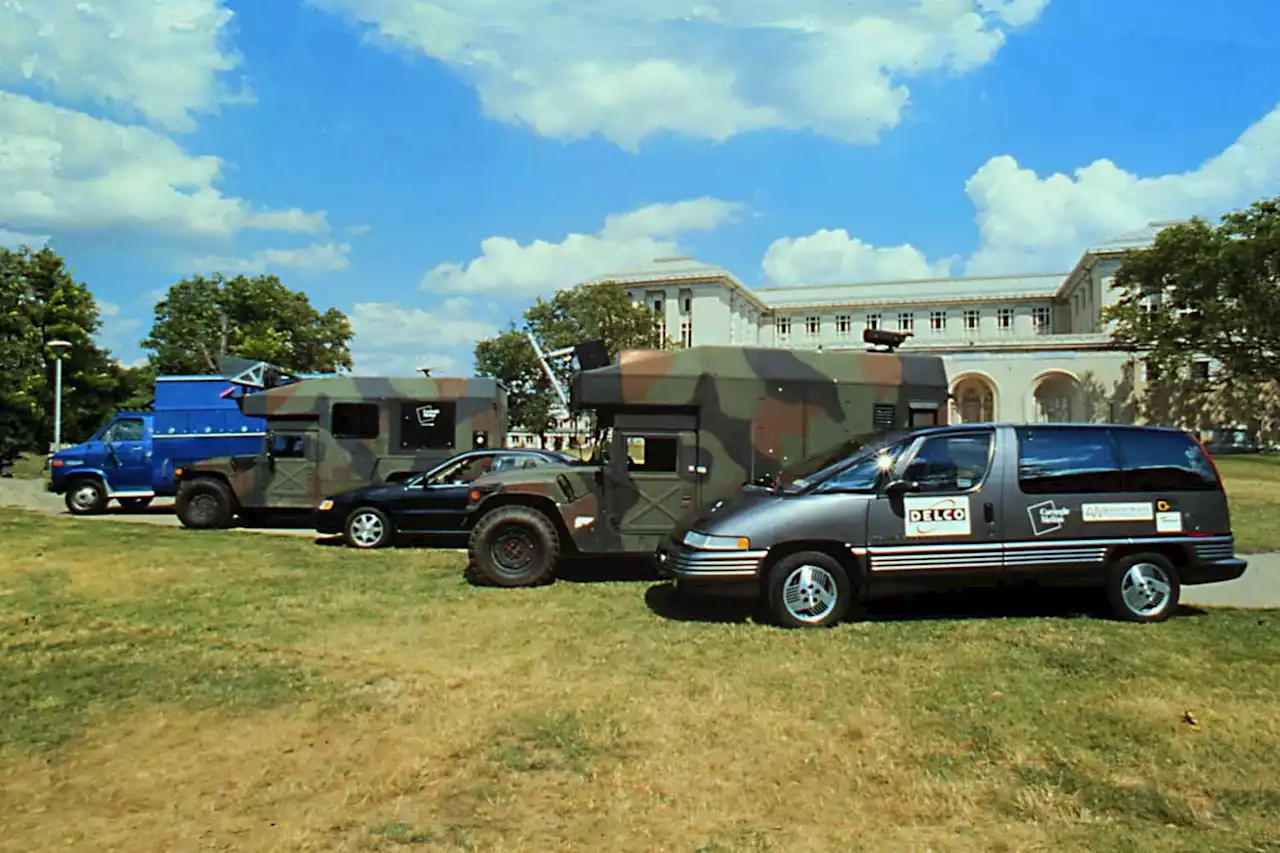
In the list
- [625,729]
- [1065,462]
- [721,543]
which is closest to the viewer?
[625,729]

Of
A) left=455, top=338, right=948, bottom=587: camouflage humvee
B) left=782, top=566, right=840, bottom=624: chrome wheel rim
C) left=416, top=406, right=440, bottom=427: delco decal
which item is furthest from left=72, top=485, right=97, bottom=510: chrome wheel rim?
left=782, top=566, right=840, bottom=624: chrome wheel rim

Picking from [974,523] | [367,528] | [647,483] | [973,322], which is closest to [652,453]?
[647,483]

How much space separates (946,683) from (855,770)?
163 centimetres

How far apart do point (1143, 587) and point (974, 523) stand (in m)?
1.60

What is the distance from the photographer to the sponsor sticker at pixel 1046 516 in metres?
7.10

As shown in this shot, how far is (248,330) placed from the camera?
5072 cm

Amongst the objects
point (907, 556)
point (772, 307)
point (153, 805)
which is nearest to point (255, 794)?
point (153, 805)

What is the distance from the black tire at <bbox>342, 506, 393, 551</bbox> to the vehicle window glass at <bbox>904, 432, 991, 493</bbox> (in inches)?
298

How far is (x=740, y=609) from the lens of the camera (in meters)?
7.58

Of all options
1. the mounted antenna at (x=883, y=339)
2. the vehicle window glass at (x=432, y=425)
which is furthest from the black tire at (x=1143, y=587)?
the vehicle window glass at (x=432, y=425)

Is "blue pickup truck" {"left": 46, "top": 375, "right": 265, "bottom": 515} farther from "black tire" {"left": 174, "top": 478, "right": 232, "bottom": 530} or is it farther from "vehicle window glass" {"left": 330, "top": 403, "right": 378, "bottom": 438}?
"vehicle window glass" {"left": 330, "top": 403, "right": 378, "bottom": 438}

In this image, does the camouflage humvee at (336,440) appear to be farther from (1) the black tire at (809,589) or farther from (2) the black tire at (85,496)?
(1) the black tire at (809,589)

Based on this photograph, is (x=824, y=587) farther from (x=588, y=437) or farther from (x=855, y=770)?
(x=588, y=437)

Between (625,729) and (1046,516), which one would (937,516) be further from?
(625,729)
